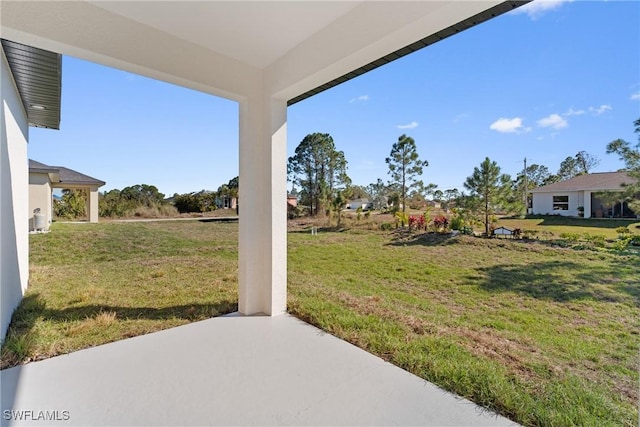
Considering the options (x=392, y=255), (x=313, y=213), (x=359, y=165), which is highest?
(x=359, y=165)

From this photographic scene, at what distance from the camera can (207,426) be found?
1459 millimetres

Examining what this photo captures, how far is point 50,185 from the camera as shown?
365 centimetres

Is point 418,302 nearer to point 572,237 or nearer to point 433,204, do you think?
point 433,204

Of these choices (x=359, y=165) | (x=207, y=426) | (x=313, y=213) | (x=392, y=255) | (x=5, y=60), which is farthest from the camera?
(x=313, y=213)

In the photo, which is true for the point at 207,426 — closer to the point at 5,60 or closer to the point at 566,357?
the point at 566,357

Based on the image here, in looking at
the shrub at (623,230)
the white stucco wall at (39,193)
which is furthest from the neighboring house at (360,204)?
the white stucco wall at (39,193)

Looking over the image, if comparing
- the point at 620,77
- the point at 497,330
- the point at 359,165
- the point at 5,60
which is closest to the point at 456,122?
the point at 620,77

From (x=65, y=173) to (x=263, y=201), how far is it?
2.56 meters

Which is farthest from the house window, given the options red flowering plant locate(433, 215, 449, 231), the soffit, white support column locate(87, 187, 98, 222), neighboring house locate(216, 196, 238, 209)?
white support column locate(87, 187, 98, 222)

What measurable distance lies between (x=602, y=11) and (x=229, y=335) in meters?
3.94

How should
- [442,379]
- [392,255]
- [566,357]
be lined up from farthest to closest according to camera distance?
[392,255] < [566,357] < [442,379]

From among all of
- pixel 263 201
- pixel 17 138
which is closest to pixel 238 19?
pixel 263 201

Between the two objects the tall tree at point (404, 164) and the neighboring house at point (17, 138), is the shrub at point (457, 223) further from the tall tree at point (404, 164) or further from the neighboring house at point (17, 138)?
the neighboring house at point (17, 138)

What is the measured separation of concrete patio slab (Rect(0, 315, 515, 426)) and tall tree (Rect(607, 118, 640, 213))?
5.85 ft
